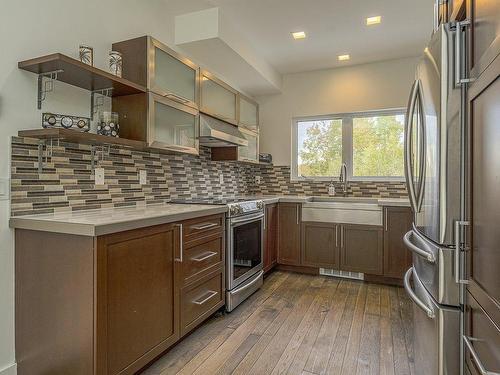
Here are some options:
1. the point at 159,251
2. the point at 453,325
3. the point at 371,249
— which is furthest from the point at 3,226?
the point at 371,249

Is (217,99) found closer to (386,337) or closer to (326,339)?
(326,339)

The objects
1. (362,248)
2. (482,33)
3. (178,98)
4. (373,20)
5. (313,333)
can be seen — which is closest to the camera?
(482,33)

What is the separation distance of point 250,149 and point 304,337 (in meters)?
2.38

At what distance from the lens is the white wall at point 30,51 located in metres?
1.65

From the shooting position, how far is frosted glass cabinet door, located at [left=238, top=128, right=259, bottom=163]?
12.2 ft

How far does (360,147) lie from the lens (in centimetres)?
418

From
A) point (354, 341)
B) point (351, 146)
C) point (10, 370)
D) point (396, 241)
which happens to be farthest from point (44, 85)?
point (351, 146)

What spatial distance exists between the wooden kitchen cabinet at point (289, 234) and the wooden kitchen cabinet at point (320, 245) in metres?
0.09

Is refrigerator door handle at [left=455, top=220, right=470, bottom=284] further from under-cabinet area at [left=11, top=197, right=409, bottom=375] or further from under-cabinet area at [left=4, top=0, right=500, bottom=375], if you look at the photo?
under-cabinet area at [left=11, top=197, right=409, bottom=375]

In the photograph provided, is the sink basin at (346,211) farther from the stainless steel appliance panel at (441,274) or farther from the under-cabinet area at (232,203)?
the stainless steel appliance panel at (441,274)

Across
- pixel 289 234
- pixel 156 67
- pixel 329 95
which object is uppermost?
pixel 329 95

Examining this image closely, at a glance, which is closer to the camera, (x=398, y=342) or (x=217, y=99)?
(x=398, y=342)

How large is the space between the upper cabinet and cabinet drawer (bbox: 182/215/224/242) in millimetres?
1003

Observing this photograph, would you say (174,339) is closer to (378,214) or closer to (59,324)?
(59,324)
